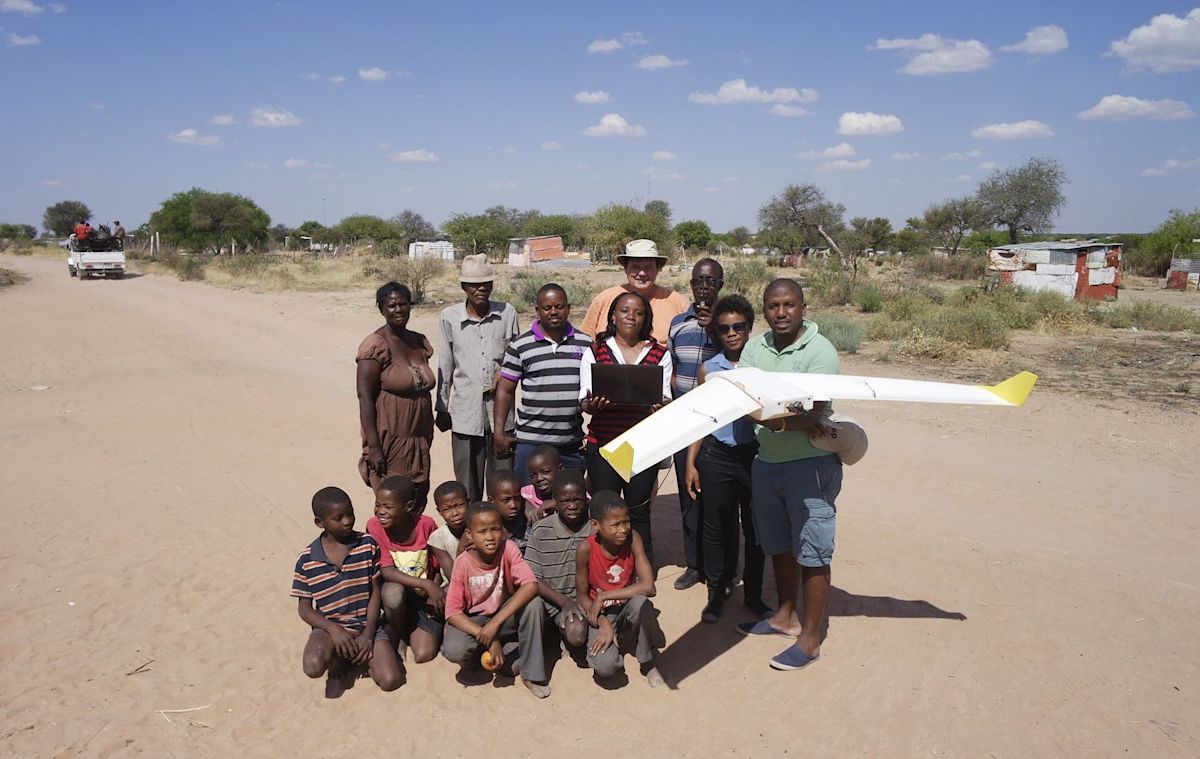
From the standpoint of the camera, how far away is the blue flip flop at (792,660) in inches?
150

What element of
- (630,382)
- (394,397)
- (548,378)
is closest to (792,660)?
(630,382)

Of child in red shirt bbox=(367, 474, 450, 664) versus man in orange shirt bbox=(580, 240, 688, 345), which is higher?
man in orange shirt bbox=(580, 240, 688, 345)

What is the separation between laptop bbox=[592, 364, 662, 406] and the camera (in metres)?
3.93

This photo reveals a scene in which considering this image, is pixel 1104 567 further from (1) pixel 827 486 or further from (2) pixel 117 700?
(2) pixel 117 700

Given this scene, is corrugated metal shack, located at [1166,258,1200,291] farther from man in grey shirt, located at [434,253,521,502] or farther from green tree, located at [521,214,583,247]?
green tree, located at [521,214,583,247]

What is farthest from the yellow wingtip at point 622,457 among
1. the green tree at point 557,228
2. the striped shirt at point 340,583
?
the green tree at point 557,228

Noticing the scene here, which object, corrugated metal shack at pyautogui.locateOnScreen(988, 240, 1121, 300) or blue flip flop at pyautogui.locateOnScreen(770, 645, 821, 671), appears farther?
corrugated metal shack at pyautogui.locateOnScreen(988, 240, 1121, 300)

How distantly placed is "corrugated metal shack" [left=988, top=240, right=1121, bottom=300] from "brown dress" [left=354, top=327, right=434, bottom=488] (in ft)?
60.9

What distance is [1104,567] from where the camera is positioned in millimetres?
4871

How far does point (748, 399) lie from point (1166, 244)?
36701 millimetres

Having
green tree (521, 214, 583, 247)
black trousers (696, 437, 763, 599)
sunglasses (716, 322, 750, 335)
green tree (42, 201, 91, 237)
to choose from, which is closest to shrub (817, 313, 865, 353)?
black trousers (696, 437, 763, 599)

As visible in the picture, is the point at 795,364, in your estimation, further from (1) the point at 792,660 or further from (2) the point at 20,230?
(2) the point at 20,230

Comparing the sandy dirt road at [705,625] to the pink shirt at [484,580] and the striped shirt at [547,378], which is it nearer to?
the pink shirt at [484,580]

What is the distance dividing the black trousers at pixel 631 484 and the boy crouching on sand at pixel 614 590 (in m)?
0.48
